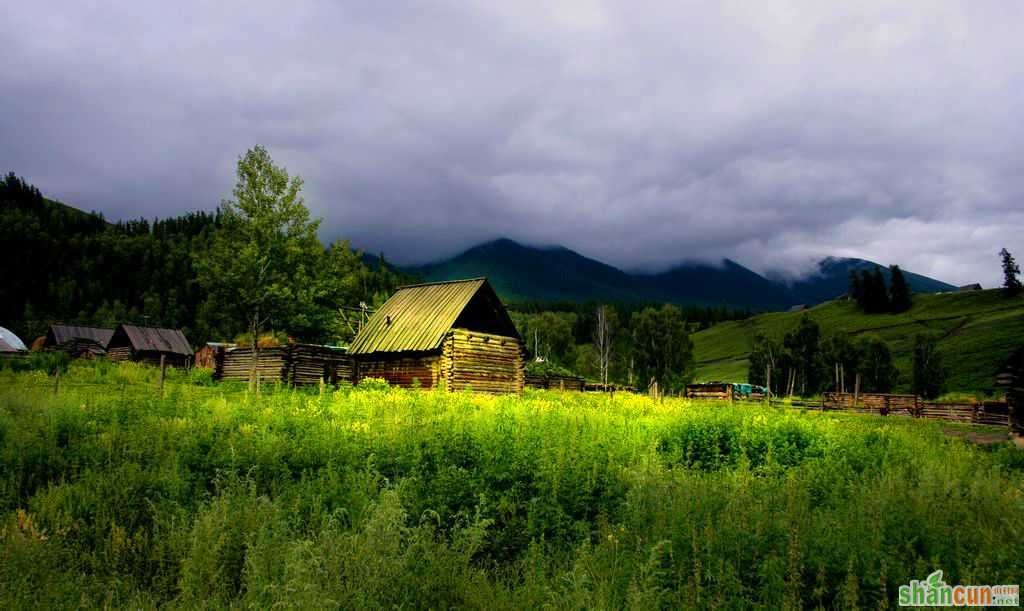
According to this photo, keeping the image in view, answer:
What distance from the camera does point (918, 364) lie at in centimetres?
7275

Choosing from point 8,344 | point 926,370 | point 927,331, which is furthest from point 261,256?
point 927,331

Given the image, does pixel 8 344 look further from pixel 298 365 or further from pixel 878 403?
pixel 878 403

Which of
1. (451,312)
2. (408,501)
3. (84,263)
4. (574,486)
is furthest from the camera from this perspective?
(84,263)

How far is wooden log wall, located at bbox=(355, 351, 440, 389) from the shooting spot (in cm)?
3053

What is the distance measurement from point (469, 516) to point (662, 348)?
6340 cm

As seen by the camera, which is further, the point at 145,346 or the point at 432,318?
the point at 145,346

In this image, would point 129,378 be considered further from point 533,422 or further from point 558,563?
point 558,563

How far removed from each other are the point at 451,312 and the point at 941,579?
2744cm

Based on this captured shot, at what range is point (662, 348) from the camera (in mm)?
68500

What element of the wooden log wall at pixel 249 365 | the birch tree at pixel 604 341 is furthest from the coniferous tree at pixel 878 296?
the wooden log wall at pixel 249 365

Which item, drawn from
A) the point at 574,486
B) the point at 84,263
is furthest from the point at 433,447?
the point at 84,263

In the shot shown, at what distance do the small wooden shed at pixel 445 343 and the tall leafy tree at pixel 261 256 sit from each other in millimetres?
6551

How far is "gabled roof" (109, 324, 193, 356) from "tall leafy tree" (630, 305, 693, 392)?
187 feet

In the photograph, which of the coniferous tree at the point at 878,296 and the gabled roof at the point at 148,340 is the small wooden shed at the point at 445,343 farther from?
the coniferous tree at the point at 878,296
